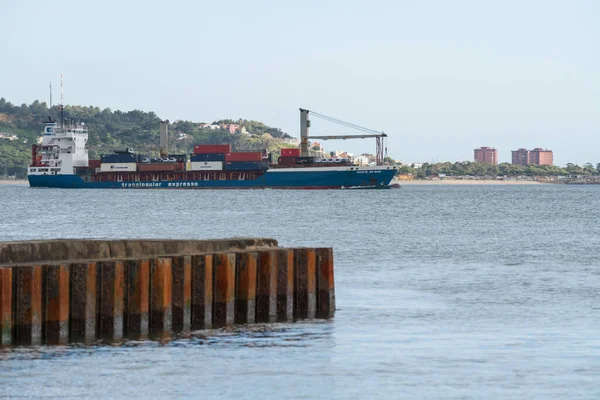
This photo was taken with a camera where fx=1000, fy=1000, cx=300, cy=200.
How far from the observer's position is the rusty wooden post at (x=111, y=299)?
60.6 ft

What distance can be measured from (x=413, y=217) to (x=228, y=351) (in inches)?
2504

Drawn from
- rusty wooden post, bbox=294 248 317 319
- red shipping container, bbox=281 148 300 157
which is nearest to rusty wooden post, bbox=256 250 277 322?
rusty wooden post, bbox=294 248 317 319

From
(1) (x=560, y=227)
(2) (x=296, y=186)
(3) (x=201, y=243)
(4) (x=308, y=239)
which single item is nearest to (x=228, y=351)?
(3) (x=201, y=243)

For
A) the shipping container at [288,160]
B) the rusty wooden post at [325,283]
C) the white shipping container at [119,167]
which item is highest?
the shipping container at [288,160]

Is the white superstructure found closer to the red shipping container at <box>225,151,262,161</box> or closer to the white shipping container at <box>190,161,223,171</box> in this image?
the white shipping container at <box>190,161,223,171</box>

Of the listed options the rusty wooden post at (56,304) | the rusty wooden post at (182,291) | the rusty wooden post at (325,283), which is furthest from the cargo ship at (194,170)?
the rusty wooden post at (56,304)

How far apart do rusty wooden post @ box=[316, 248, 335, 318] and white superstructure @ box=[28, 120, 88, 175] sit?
141m

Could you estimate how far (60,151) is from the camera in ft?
526

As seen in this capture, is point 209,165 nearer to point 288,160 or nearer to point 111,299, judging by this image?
point 288,160

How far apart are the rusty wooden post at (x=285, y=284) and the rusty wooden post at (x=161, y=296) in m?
2.88

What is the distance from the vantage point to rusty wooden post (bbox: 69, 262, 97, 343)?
18.2 m

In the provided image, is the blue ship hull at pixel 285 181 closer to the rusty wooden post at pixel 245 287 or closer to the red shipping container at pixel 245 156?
the red shipping container at pixel 245 156

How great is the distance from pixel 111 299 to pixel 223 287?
2.74 metres

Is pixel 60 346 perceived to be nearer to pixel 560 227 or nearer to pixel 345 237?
Answer: pixel 345 237
